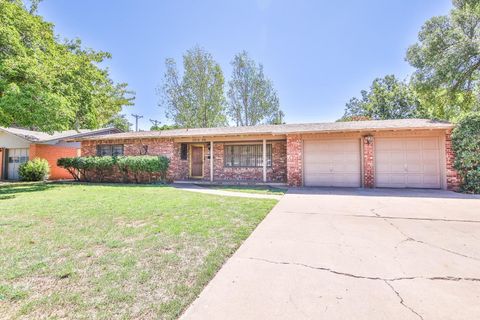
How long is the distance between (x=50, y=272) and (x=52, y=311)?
2.85ft

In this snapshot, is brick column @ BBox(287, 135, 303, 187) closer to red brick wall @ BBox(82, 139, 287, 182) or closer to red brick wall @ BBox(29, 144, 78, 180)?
red brick wall @ BBox(82, 139, 287, 182)

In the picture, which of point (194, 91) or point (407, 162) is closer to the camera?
point (407, 162)

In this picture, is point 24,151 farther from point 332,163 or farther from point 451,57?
point 451,57

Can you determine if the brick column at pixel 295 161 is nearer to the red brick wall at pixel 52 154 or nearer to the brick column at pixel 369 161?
the brick column at pixel 369 161

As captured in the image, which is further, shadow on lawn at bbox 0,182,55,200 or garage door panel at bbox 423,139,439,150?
garage door panel at bbox 423,139,439,150

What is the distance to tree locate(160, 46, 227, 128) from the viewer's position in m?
23.1

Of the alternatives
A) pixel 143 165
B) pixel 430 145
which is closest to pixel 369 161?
pixel 430 145

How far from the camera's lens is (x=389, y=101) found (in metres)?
24.8

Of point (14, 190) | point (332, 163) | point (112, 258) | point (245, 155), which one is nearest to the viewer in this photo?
point (112, 258)

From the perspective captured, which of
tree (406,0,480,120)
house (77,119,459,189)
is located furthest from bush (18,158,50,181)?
tree (406,0,480,120)

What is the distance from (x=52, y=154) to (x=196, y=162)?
10524mm

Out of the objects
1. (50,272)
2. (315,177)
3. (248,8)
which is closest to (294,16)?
(248,8)

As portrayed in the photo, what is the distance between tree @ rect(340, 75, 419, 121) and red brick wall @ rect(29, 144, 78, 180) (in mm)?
27668

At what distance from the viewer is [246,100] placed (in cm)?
2450
